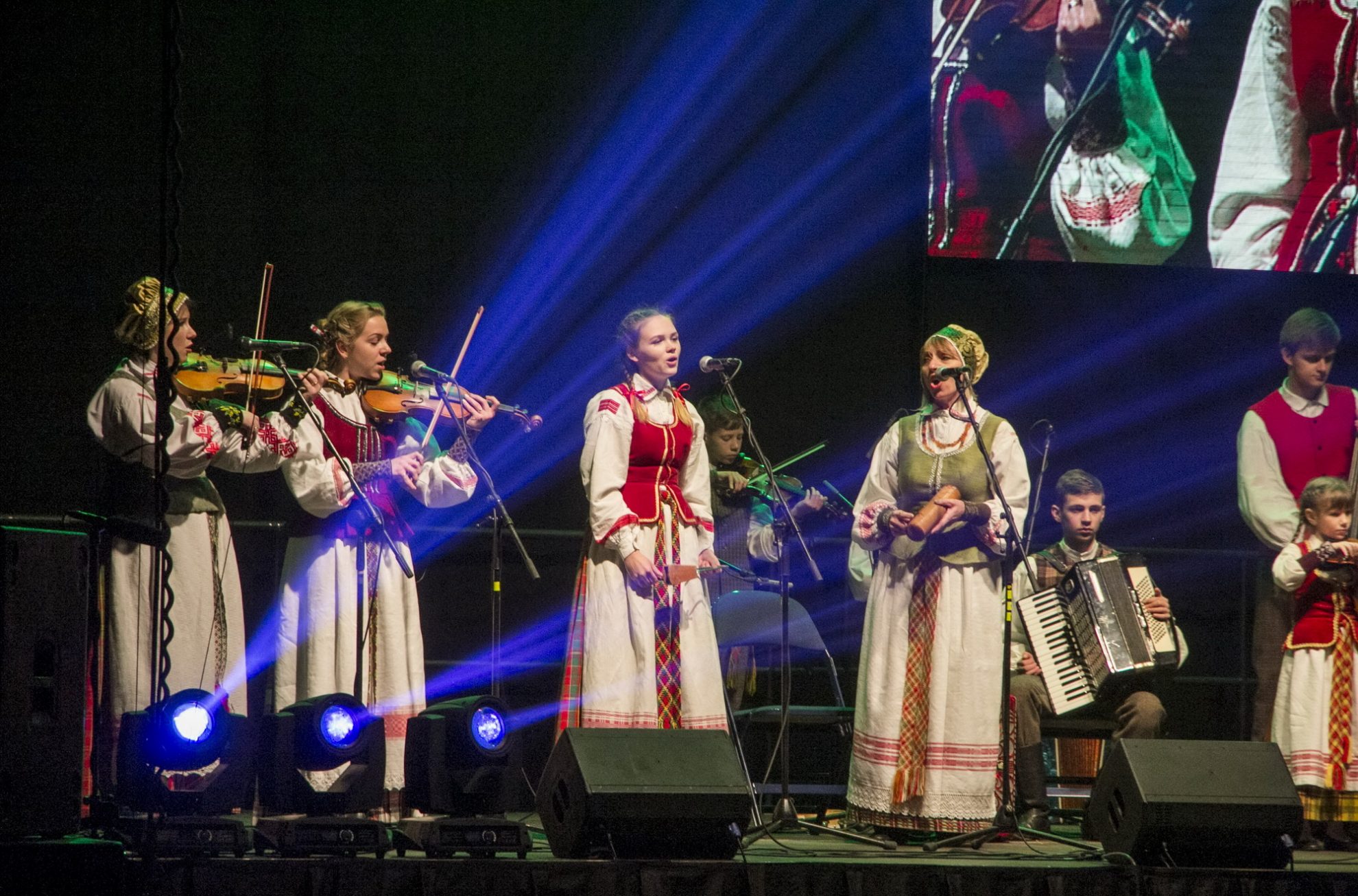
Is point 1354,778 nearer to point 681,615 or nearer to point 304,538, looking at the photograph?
point 681,615

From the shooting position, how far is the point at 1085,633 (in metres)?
5.52

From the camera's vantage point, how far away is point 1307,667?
5852 millimetres

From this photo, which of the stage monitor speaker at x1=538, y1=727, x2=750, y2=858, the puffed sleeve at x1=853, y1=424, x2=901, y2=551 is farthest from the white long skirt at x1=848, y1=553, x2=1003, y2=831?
the stage monitor speaker at x1=538, y1=727, x2=750, y2=858

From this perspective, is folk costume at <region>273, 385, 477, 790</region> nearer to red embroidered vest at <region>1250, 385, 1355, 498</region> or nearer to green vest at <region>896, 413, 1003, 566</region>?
green vest at <region>896, 413, 1003, 566</region>

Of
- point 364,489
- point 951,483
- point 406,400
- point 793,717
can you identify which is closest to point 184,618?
point 364,489

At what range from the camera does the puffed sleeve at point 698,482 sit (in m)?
5.36

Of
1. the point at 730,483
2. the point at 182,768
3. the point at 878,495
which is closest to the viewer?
the point at 182,768

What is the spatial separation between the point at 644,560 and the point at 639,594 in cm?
14

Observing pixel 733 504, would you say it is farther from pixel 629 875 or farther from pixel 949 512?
pixel 629 875

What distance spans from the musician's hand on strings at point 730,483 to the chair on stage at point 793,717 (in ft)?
1.58

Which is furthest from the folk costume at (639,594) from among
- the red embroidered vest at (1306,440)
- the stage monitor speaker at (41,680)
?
the red embroidered vest at (1306,440)

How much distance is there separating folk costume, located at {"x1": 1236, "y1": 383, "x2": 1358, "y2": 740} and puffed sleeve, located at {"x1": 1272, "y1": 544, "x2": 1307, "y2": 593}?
15 centimetres

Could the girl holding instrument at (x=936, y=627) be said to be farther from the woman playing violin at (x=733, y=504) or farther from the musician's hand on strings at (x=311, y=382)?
the musician's hand on strings at (x=311, y=382)

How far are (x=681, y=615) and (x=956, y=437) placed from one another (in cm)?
115
